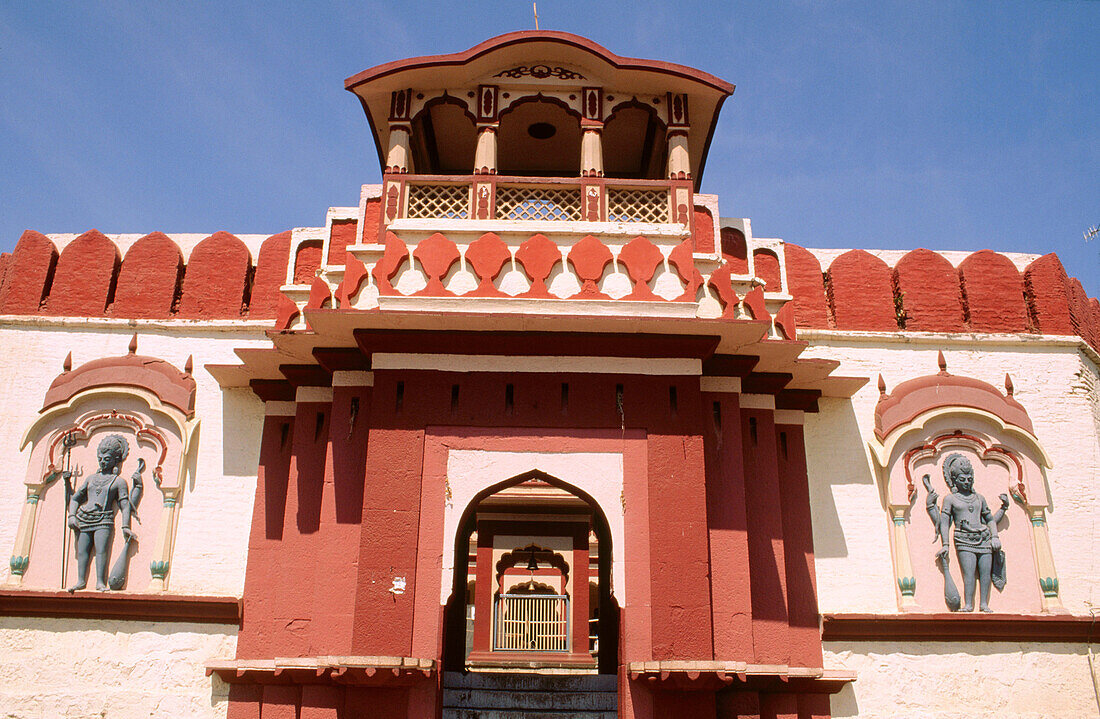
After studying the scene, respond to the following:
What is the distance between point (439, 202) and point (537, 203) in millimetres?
937

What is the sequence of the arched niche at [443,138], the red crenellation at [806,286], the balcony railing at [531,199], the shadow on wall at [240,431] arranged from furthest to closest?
1. the red crenellation at [806,286]
2. the arched niche at [443,138]
3. the shadow on wall at [240,431]
4. the balcony railing at [531,199]

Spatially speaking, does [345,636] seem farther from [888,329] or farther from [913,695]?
[888,329]

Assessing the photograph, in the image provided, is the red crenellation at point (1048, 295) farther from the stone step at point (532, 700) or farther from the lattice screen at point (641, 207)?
the stone step at point (532, 700)

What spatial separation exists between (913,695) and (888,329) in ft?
11.6

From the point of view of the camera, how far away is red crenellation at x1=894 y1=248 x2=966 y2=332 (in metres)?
9.47

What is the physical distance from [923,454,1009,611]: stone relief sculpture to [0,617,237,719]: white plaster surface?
6.50 metres

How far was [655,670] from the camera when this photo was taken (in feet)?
21.8

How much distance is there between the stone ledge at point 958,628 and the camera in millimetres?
8219

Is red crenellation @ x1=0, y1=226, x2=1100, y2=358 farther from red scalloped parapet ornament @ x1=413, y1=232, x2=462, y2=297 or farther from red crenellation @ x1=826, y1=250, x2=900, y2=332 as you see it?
red scalloped parapet ornament @ x1=413, y1=232, x2=462, y2=297

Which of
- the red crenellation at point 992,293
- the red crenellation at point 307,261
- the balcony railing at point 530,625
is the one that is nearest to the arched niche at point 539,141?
the red crenellation at point 307,261

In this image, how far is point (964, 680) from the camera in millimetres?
8211

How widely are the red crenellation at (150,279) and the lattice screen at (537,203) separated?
364 cm

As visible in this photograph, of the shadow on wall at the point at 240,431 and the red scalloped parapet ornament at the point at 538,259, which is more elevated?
the red scalloped parapet ornament at the point at 538,259

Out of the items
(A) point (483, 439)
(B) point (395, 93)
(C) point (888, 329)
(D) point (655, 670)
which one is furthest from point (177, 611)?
(C) point (888, 329)
